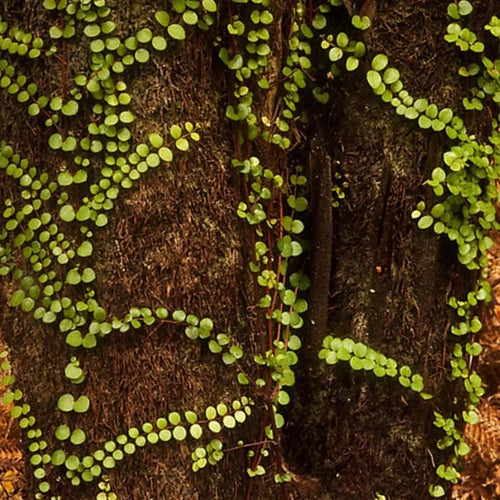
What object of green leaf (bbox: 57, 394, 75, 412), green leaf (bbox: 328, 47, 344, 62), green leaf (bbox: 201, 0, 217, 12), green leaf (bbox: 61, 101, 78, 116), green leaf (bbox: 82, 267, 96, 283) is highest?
green leaf (bbox: 201, 0, 217, 12)

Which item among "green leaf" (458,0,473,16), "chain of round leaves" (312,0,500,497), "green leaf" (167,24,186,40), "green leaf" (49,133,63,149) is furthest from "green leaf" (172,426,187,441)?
"green leaf" (458,0,473,16)

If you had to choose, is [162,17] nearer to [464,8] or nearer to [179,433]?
[464,8]

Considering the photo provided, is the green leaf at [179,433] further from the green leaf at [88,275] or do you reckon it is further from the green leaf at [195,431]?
the green leaf at [88,275]

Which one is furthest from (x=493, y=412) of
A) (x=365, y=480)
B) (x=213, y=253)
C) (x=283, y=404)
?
(x=213, y=253)

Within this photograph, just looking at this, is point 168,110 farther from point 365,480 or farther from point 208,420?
point 365,480

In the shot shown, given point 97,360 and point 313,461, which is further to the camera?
point 313,461

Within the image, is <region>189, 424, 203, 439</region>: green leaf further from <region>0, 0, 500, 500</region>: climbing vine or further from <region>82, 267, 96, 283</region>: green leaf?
<region>82, 267, 96, 283</region>: green leaf

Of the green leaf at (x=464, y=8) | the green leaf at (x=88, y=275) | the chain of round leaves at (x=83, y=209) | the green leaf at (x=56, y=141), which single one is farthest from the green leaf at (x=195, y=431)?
the green leaf at (x=464, y=8)

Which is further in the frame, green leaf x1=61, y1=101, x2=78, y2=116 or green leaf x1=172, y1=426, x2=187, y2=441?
green leaf x1=172, y1=426, x2=187, y2=441

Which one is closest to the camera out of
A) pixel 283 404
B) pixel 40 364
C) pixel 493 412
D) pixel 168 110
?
pixel 168 110
